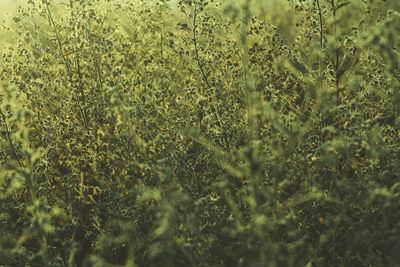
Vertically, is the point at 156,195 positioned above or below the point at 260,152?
below

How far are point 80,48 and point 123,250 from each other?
6.67ft

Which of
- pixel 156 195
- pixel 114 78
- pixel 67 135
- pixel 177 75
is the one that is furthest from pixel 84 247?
Result: pixel 177 75

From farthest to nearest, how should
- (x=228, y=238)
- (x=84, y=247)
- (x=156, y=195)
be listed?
(x=84, y=247) < (x=228, y=238) < (x=156, y=195)

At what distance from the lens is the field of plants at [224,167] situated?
1.97 meters

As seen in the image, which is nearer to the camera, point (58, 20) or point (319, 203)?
point (319, 203)

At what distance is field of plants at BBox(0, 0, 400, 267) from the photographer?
1975 millimetres

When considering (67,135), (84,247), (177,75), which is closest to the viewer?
(84,247)

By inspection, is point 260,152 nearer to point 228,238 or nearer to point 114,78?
point 228,238

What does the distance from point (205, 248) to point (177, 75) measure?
2.57 meters

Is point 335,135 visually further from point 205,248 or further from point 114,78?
point 114,78

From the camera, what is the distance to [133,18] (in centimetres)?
393

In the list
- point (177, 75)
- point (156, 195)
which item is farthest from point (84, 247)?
point (177, 75)

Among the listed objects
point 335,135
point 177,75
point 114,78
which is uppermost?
point 177,75

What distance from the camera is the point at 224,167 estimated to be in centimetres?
257
